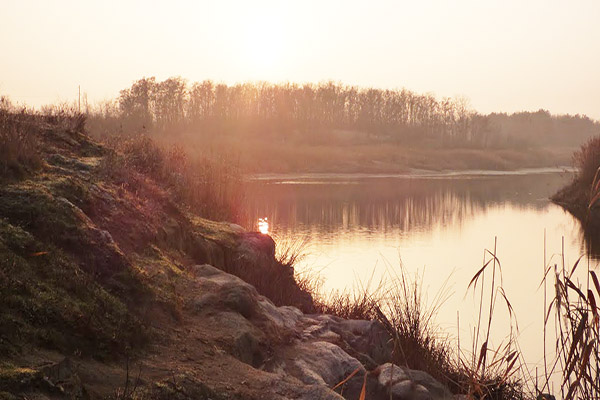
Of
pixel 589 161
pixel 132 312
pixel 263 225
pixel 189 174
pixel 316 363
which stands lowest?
pixel 263 225

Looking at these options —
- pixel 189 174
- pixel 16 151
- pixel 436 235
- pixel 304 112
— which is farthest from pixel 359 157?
pixel 16 151

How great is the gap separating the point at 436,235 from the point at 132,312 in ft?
48.3

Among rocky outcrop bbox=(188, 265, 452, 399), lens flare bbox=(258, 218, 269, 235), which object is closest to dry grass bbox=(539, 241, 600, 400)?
rocky outcrop bbox=(188, 265, 452, 399)

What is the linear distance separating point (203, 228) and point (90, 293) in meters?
3.90

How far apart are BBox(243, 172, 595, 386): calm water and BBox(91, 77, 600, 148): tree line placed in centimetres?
2478

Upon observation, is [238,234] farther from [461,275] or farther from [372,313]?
[461,275]

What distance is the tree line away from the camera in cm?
5672

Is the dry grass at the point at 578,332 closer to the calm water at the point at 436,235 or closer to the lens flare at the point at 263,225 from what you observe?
the calm water at the point at 436,235

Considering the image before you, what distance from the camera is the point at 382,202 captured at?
26.6m

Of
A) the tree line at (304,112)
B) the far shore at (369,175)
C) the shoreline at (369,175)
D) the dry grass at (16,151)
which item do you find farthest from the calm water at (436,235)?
the tree line at (304,112)

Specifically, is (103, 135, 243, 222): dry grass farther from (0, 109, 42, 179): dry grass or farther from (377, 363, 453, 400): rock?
(377, 363, 453, 400): rock

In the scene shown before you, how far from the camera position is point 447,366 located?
21.4ft

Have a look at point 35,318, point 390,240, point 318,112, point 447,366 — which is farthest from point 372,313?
point 318,112

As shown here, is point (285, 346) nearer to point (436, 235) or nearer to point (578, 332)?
point (578, 332)
